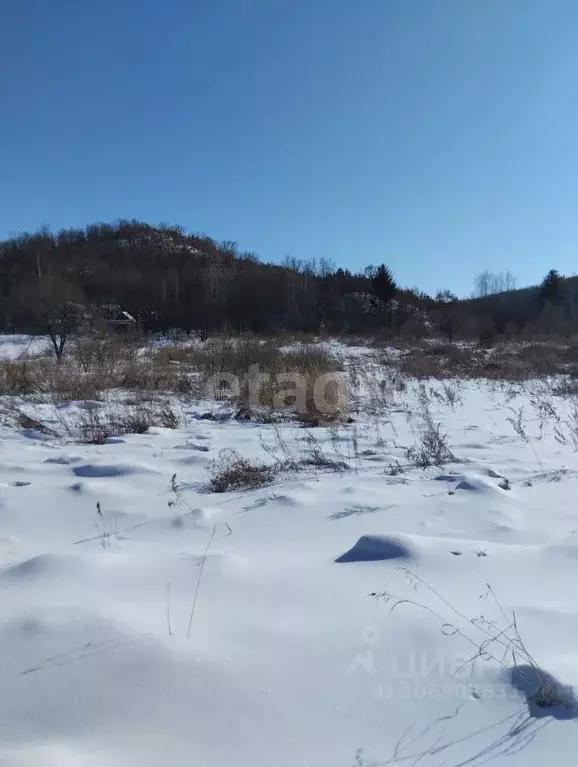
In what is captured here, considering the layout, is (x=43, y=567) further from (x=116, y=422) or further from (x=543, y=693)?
(x=116, y=422)

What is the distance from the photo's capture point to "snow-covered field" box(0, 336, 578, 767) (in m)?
1.26

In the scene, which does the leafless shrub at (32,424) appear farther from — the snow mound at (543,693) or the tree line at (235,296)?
the tree line at (235,296)

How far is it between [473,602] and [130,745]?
1.39 m

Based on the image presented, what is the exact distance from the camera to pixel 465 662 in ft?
5.01

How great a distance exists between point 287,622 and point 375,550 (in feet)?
2.35

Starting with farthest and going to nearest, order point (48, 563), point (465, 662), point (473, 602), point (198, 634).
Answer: point (48, 563) → point (473, 602) → point (198, 634) → point (465, 662)

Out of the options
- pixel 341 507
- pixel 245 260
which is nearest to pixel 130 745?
pixel 341 507

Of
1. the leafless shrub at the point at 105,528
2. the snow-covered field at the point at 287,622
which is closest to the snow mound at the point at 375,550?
the snow-covered field at the point at 287,622

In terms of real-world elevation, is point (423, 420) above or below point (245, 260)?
below

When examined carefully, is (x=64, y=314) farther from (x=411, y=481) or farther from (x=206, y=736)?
(x=206, y=736)

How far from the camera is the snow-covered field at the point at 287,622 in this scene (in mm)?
1263

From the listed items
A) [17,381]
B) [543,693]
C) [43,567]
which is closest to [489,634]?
[543,693]

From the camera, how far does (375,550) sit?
7.57 feet

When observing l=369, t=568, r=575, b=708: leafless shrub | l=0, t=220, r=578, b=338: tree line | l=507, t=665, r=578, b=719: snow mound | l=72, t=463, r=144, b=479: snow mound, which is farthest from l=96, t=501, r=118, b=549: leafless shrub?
l=0, t=220, r=578, b=338: tree line
